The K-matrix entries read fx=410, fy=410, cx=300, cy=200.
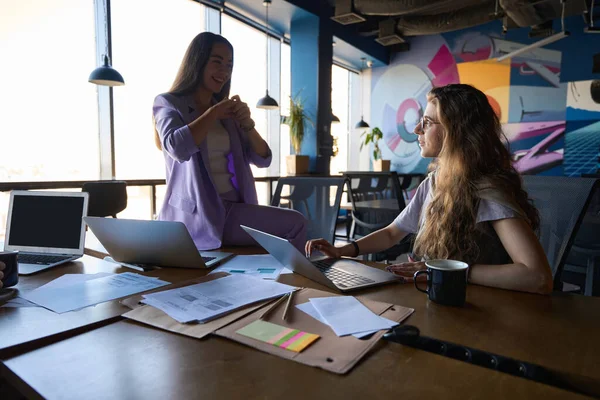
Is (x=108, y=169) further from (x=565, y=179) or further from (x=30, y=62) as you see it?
(x=565, y=179)

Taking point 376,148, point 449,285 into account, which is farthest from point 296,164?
point 449,285

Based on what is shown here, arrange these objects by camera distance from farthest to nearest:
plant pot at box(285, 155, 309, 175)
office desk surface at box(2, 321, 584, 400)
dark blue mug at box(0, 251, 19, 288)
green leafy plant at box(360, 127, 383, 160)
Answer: green leafy plant at box(360, 127, 383, 160) → plant pot at box(285, 155, 309, 175) → dark blue mug at box(0, 251, 19, 288) → office desk surface at box(2, 321, 584, 400)

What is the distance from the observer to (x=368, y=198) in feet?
Result: 13.8

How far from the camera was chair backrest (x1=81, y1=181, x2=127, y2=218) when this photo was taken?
2896 mm

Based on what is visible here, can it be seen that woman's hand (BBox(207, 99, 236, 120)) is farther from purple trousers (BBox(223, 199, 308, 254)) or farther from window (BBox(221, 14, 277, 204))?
window (BBox(221, 14, 277, 204))

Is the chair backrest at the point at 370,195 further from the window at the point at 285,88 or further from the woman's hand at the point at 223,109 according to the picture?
the window at the point at 285,88

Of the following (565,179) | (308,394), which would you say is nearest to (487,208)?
(565,179)

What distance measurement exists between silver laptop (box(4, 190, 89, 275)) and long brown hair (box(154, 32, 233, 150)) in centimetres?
41

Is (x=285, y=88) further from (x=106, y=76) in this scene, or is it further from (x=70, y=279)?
(x=70, y=279)

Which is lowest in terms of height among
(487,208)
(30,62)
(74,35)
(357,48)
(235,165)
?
(487,208)

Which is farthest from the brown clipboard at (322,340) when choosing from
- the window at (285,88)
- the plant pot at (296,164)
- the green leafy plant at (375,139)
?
the green leafy plant at (375,139)

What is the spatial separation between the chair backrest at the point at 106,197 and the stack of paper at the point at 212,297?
7.16ft

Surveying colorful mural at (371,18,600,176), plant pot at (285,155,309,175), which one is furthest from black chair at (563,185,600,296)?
colorful mural at (371,18,600,176)

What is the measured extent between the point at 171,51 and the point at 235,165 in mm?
3541
